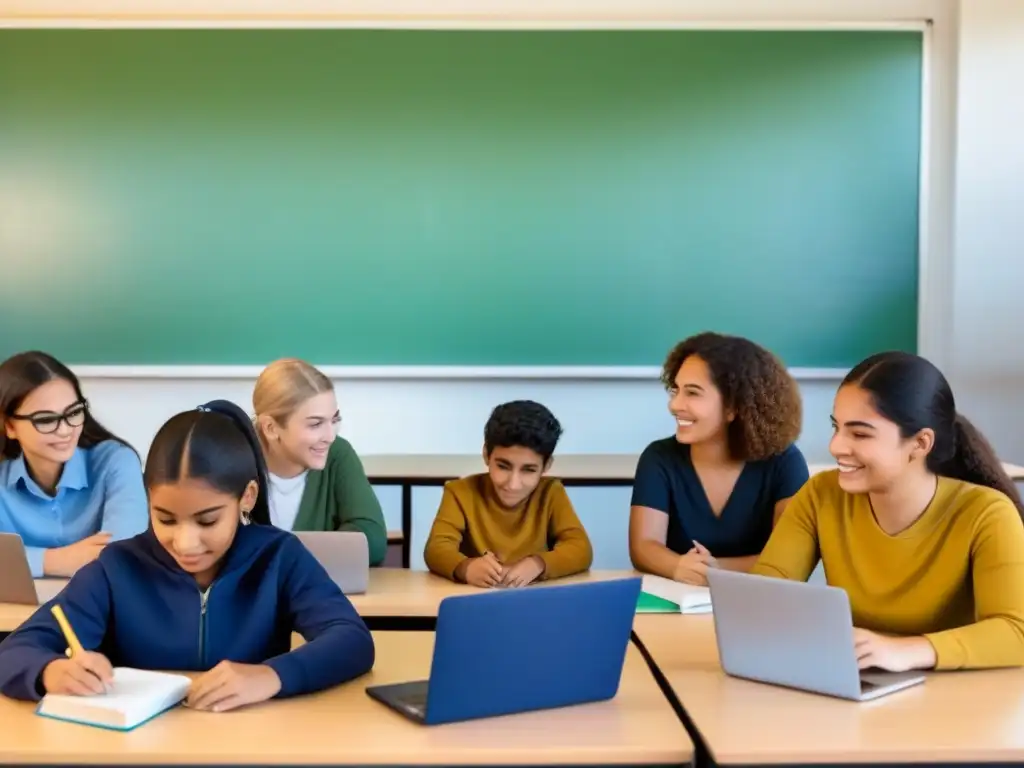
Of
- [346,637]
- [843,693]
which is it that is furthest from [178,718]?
[843,693]

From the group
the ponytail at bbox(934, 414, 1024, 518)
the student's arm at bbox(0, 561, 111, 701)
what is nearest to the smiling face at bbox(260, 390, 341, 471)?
the student's arm at bbox(0, 561, 111, 701)

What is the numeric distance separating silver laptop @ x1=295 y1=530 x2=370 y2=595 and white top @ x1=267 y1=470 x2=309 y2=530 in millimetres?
460

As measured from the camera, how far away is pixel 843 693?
5.00 ft

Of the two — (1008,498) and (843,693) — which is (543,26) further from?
(843,693)

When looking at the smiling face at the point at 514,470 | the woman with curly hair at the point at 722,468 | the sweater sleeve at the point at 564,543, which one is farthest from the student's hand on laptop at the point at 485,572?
the woman with curly hair at the point at 722,468

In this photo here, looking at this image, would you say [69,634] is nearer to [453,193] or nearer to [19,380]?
[19,380]

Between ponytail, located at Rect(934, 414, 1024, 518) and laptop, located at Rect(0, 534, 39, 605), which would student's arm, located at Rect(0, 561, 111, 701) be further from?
ponytail, located at Rect(934, 414, 1024, 518)

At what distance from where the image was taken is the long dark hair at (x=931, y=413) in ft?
5.99

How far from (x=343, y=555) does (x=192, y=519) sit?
624 mm

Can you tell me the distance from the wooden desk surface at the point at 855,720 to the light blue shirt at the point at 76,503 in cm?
133

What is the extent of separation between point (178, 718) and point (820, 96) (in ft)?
11.9

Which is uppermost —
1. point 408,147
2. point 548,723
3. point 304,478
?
point 408,147

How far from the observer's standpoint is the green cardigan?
2.64 m

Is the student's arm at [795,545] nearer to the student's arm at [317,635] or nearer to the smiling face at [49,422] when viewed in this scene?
the student's arm at [317,635]
